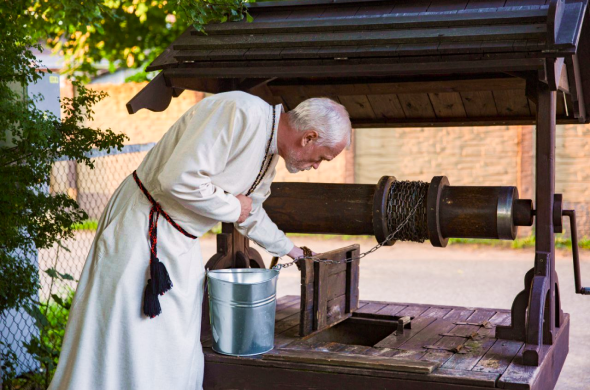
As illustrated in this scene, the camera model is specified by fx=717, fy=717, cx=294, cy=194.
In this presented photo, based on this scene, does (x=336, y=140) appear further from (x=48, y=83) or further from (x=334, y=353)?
(x=48, y=83)

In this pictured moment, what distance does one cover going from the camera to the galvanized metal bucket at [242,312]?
3.36m

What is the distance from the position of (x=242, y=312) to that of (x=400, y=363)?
0.78 meters

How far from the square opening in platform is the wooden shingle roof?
1479mm

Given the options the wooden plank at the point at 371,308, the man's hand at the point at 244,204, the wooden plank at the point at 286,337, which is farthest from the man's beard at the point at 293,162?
the wooden plank at the point at 371,308

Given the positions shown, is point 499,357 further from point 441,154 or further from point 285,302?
point 441,154

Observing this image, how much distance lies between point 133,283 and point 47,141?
5.44 feet

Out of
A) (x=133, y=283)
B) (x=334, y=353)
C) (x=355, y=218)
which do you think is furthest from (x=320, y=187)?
(x=133, y=283)

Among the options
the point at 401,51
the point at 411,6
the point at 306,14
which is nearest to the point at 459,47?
the point at 401,51

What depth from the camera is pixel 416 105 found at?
16.9 ft

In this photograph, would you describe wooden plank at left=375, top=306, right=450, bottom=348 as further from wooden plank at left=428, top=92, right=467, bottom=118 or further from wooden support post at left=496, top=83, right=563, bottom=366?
wooden plank at left=428, top=92, right=467, bottom=118

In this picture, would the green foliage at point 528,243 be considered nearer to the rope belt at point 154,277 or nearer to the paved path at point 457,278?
the paved path at point 457,278

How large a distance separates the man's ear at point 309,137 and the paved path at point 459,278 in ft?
10.8

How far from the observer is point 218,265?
13.8ft

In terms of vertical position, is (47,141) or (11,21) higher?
(11,21)
